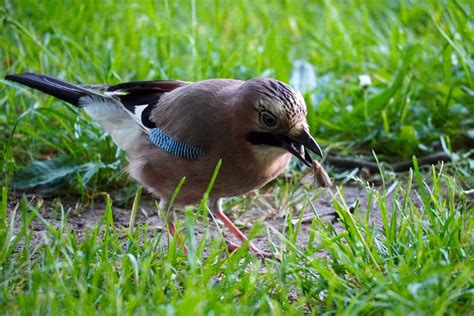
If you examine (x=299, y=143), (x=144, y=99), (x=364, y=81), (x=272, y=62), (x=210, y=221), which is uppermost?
(x=299, y=143)

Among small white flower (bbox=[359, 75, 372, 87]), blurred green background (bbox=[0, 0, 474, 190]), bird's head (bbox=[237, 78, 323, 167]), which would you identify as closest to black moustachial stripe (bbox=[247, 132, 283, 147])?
bird's head (bbox=[237, 78, 323, 167])

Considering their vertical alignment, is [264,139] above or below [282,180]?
above

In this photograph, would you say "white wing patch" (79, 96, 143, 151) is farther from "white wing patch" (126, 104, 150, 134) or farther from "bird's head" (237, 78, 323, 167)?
"bird's head" (237, 78, 323, 167)

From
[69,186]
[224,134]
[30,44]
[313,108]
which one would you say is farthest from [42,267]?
[30,44]

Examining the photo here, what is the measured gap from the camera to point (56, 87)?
4758 millimetres

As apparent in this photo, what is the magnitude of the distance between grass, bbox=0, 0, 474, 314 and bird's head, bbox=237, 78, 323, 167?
33cm

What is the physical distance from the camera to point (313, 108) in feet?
18.2

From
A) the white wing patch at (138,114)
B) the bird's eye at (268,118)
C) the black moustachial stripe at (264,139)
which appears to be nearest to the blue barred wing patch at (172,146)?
the white wing patch at (138,114)

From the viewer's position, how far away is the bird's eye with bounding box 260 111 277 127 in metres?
3.99

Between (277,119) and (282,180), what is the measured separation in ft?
4.06

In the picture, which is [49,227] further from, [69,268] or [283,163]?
[283,163]

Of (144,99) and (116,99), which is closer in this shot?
(144,99)

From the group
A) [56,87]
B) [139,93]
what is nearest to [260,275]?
[139,93]

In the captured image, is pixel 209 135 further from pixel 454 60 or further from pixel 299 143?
pixel 454 60
